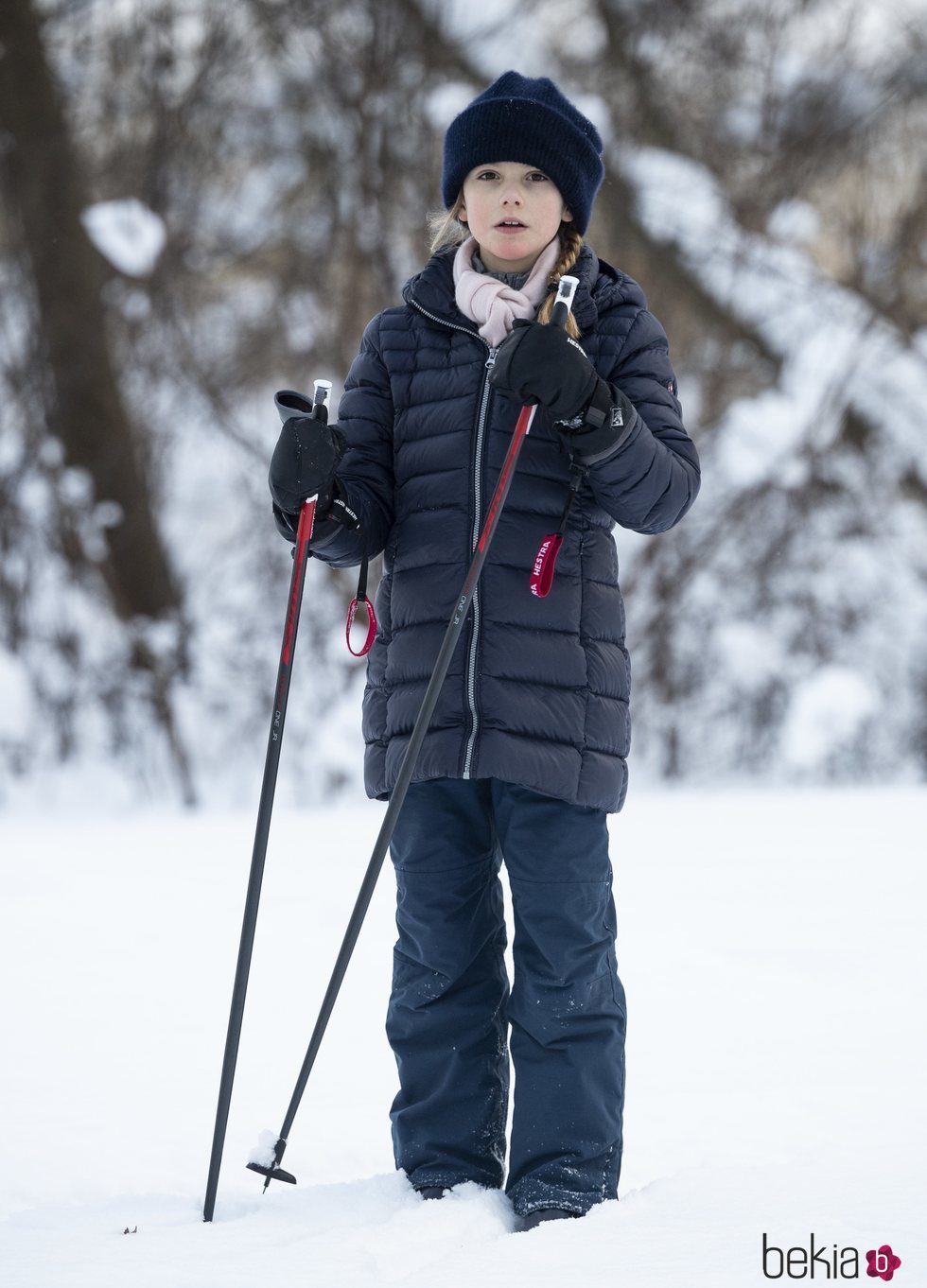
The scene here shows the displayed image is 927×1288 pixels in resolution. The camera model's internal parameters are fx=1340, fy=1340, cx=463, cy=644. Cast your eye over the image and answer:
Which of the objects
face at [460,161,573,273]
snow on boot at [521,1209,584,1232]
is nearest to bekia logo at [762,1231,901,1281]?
snow on boot at [521,1209,584,1232]

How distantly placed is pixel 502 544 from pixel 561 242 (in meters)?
0.52

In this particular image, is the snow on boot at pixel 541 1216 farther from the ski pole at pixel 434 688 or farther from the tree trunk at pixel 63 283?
the tree trunk at pixel 63 283

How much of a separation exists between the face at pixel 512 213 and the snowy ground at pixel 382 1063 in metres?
1.44

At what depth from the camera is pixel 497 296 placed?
6.69 ft

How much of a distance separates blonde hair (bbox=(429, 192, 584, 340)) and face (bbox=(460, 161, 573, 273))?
0.04 m

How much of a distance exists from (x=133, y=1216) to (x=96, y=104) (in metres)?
5.38

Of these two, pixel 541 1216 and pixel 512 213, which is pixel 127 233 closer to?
pixel 512 213

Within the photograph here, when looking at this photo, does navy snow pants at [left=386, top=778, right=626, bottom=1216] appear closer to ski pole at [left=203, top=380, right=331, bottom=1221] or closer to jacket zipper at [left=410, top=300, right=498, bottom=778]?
jacket zipper at [left=410, top=300, right=498, bottom=778]

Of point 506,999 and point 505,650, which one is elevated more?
point 505,650

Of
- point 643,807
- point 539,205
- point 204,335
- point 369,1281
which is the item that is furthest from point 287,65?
point 369,1281

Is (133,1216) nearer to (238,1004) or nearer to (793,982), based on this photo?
(238,1004)

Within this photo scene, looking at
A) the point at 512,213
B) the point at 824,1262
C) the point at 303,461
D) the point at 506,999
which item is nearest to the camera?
the point at 824,1262

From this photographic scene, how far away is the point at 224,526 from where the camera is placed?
258 inches

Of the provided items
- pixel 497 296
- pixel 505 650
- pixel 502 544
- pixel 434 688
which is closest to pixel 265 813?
pixel 434 688
